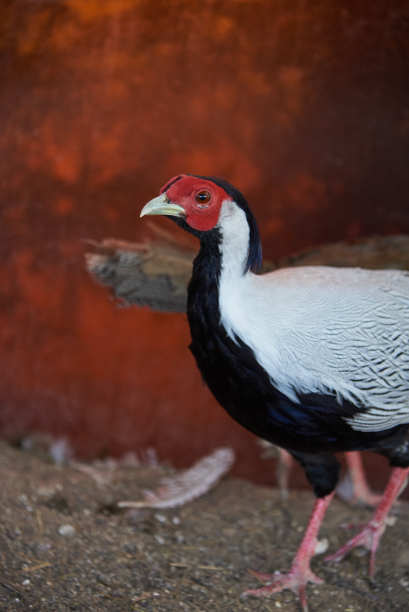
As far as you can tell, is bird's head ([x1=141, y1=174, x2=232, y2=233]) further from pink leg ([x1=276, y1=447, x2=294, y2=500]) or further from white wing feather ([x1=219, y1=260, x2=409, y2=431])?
pink leg ([x1=276, y1=447, x2=294, y2=500])

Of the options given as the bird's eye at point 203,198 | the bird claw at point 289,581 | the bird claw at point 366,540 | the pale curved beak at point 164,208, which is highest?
the bird's eye at point 203,198

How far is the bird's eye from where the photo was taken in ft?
5.68

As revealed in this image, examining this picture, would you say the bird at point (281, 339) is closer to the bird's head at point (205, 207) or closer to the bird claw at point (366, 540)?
the bird's head at point (205, 207)

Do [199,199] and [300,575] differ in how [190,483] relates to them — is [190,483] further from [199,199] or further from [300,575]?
[199,199]

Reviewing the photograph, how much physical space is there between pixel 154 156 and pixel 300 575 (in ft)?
6.14

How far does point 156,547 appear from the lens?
2.23 meters

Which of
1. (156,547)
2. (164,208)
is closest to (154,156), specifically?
Result: (164,208)

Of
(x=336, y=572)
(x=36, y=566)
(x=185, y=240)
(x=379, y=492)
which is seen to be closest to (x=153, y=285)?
(x=185, y=240)

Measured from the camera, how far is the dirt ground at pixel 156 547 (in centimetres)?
190

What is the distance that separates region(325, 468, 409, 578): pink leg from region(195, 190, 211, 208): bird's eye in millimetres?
1197

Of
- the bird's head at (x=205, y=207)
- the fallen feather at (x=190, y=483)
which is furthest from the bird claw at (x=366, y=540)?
the bird's head at (x=205, y=207)

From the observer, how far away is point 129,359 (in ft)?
10.1

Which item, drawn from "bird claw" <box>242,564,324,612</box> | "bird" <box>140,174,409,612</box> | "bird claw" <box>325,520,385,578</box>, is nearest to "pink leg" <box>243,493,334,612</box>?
"bird claw" <box>242,564,324,612</box>

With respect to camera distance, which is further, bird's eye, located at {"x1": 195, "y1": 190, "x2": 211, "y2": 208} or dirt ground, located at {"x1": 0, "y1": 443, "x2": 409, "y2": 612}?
dirt ground, located at {"x1": 0, "y1": 443, "x2": 409, "y2": 612}
